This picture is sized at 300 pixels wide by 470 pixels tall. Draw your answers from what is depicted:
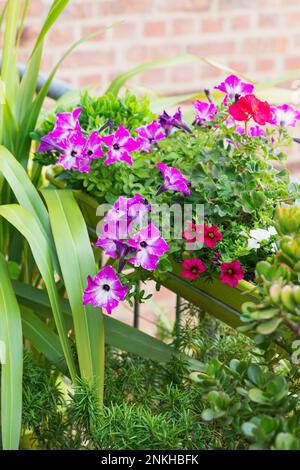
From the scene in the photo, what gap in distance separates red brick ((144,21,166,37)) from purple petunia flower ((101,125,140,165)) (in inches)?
64.9

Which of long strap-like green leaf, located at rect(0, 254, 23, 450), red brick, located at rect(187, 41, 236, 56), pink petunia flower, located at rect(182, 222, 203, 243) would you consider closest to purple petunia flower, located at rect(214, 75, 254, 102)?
pink petunia flower, located at rect(182, 222, 203, 243)

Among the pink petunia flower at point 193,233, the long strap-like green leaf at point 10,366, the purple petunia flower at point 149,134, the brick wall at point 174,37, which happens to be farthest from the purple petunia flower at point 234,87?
the brick wall at point 174,37

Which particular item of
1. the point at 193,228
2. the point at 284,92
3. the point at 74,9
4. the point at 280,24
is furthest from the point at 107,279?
the point at 280,24

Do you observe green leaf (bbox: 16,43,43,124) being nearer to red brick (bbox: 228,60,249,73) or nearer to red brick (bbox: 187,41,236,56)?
red brick (bbox: 187,41,236,56)

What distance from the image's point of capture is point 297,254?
0.87 m

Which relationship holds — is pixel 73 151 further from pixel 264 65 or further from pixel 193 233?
pixel 264 65

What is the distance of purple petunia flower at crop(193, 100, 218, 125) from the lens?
49.2 inches

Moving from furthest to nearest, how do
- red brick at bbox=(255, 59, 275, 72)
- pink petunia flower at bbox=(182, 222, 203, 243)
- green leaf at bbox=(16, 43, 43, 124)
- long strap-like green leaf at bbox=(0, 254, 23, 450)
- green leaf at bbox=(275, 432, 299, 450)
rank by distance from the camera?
red brick at bbox=(255, 59, 275, 72)
green leaf at bbox=(16, 43, 43, 124)
pink petunia flower at bbox=(182, 222, 203, 243)
long strap-like green leaf at bbox=(0, 254, 23, 450)
green leaf at bbox=(275, 432, 299, 450)

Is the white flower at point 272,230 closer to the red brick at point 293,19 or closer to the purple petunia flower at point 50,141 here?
the purple petunia flower at point 50,141

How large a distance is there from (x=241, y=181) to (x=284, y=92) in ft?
1.41

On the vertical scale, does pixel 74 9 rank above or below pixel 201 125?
above

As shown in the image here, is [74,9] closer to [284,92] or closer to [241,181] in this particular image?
[284,92]

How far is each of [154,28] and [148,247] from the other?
1.87 m

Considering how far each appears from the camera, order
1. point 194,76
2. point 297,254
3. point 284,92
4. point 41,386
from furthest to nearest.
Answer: point 194,76
point 284,92
point 41,386
point 297,254
